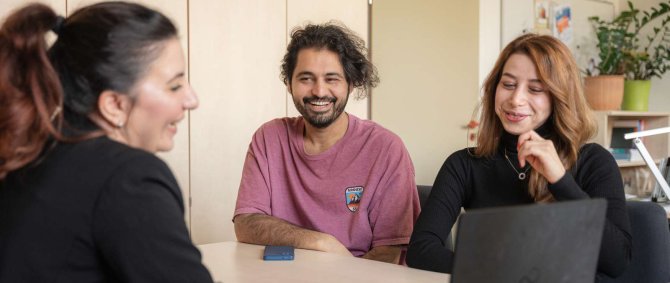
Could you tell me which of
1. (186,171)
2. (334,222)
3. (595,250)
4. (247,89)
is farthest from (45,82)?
(247,89)

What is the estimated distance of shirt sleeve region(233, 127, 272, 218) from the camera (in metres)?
Answer: 2.15

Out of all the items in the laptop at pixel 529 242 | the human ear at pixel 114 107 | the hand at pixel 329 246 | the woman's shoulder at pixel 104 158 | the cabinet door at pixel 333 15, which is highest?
the cabinet door at pixel 333 15

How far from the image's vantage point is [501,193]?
6.19 feet

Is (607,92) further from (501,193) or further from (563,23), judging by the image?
(501,193)

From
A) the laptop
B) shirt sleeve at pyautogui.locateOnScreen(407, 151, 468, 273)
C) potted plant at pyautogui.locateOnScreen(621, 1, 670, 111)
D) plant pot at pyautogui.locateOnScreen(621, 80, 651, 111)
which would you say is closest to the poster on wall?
potted plant at pyautogui.locateOnScreen(621, 1, 670, 111)

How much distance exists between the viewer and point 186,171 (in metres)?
2.94

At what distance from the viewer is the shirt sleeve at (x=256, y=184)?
2.15 m

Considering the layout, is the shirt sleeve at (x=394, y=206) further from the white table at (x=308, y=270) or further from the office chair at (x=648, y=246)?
the office chair at (x=648, y=246)

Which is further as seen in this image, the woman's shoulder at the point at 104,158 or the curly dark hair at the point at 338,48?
the curly dark hair at the point at 338,48

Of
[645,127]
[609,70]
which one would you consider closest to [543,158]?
[609,70]

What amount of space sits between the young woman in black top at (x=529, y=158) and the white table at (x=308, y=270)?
0.45ft

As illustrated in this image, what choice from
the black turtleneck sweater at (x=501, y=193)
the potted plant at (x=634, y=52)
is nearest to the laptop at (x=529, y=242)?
the black turtleneck sweater at (x=501, y=193)

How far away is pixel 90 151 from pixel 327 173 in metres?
1.32

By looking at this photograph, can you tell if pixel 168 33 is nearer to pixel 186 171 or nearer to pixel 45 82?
pixel 45 82
